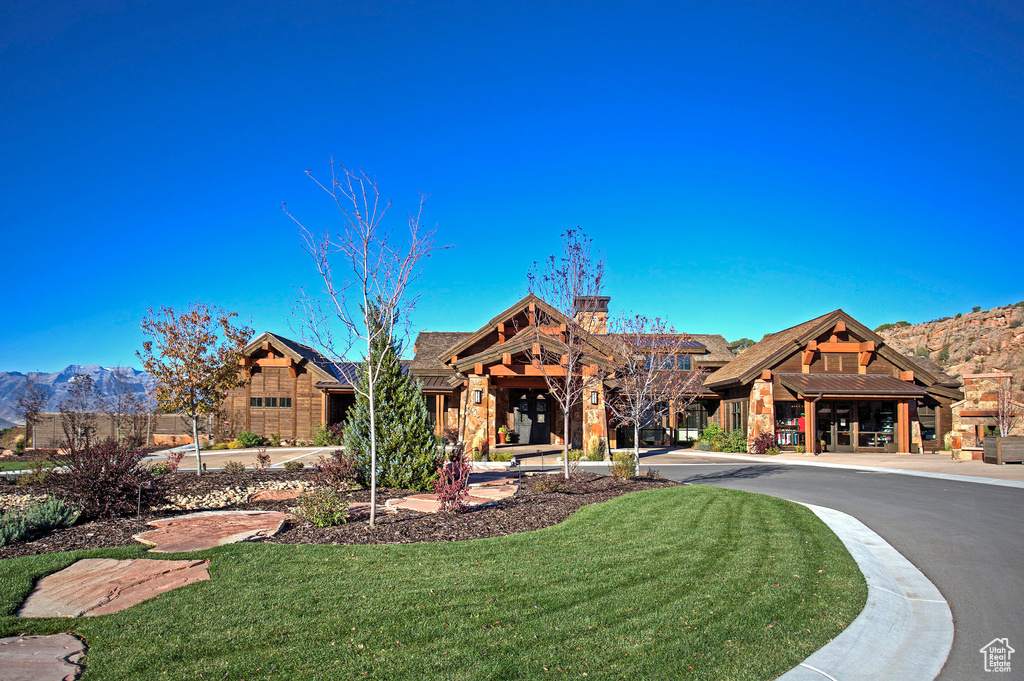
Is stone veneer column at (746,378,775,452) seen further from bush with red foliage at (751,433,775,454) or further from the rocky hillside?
the rocky hillside

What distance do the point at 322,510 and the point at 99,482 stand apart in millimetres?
3665

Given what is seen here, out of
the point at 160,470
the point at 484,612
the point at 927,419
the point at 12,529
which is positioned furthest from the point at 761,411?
the point at 12,529

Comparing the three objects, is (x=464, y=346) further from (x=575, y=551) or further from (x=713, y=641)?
(x=713, y=641)

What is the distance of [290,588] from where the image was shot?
5414 millimetres

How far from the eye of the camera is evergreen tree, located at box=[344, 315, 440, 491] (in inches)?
451

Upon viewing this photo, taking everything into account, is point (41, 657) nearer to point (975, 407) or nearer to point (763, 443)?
point (763, 443)

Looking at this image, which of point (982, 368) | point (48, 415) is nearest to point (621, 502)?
point (48, 415)

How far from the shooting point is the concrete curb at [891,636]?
4262 millimetres

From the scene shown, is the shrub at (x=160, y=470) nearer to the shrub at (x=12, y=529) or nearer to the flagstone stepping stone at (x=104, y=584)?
the shrub at (x=12, y=529)

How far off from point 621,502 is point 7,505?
11671 millimetres

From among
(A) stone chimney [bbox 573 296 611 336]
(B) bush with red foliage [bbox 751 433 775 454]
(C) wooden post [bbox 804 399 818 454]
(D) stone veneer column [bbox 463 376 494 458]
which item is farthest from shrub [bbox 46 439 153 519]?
(C) wooden post [bbox 804 399 818 454]

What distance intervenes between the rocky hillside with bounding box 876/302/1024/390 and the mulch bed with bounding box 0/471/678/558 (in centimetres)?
3781

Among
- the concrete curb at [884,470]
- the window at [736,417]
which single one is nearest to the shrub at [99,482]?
the concrete curb at [884,470]

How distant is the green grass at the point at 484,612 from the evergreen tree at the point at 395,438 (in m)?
4.39
